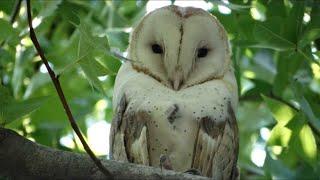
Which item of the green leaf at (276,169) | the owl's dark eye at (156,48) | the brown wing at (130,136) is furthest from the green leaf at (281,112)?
the brown wing at (130,136)

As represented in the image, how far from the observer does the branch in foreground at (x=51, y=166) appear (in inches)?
74.2

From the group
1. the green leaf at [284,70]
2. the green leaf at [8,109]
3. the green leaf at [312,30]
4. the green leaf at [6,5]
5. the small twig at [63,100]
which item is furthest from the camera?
the green leaf at [284,70]

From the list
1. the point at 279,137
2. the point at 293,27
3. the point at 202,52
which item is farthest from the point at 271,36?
the point at 279,137

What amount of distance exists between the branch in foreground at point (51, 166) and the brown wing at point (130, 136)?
2.12ft

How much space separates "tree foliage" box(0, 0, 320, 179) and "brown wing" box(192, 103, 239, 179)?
25cm

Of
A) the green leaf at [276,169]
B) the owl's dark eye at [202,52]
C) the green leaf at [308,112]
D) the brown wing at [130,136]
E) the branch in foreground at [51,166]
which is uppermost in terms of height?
the owl's dark eye at [202,52]

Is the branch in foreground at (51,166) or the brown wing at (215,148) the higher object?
the brown wing at (215,148)

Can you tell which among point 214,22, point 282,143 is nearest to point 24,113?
point 214,22

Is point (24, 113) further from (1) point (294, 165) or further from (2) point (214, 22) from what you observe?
(1) point (294, 165)

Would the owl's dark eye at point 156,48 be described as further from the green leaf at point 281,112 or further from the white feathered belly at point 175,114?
the green leaf at point 281,112

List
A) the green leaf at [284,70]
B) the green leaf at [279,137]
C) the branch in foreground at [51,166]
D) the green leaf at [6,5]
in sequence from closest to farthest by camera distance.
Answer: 1. the branch in foreground at [51,166]
2. the green leaf at [279,137]
3. the green leaf at [6,5]
4. the green leaf at [284,70]

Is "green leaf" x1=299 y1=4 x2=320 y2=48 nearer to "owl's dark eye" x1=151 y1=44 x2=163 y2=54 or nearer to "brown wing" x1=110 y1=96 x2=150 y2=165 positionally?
"owl's dark eye" x1=151 y1=44 x2=163 y2=54

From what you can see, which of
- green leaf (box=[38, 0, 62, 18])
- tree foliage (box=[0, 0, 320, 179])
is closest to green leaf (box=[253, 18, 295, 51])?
tree foliage (box=[0, 0, 320, 179])

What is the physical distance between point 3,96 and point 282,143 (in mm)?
1376
